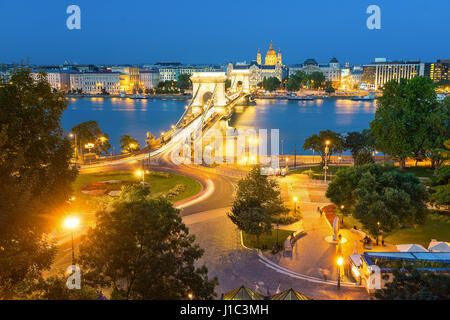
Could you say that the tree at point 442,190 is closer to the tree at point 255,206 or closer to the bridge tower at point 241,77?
the tree at point 255,206

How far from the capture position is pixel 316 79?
158750 millimetres

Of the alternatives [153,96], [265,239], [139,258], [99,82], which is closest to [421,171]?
[265,239]

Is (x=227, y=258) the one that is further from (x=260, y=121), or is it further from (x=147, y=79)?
(x=147, y=79)

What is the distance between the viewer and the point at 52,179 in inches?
474

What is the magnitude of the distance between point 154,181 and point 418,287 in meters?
23.4

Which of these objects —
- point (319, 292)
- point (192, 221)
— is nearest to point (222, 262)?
point (319, 292)

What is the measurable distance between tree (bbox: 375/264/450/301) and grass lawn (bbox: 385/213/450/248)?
9.68 meters

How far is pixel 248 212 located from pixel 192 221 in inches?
171

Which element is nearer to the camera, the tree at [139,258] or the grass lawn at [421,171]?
the tree at [139,258]

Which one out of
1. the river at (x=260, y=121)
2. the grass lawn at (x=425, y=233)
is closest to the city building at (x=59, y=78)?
the river at (x=260, y=121)

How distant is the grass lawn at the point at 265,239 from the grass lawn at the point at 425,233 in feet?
15.2

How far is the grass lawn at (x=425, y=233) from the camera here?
18406 millimetres

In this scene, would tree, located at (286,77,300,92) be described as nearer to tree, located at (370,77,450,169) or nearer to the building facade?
the building facade

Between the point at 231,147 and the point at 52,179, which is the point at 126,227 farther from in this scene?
the point at 231,147
